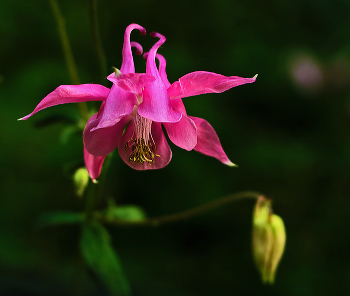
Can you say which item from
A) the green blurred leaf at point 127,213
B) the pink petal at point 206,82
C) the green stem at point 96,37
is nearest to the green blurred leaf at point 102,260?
the green blurred leaf at point 127,213

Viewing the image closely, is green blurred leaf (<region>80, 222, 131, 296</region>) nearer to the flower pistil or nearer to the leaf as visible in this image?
the leaf

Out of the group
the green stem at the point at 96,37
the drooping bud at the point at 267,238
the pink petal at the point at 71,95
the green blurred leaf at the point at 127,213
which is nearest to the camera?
the pink petal at the point at 71,95

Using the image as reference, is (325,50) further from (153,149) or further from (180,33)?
(153,149)

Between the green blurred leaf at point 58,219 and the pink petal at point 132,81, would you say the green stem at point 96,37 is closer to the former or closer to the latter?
the pink petal at point 132,81

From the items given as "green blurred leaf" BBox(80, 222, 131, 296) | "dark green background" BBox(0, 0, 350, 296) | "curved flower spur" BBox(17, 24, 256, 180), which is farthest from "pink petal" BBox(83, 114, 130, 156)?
"dark green background" BBox(0, 0, 350, 296)

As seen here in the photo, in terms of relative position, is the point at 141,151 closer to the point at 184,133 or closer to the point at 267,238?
the point at 184,133

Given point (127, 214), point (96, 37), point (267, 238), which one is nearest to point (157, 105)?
point (96, 37)
